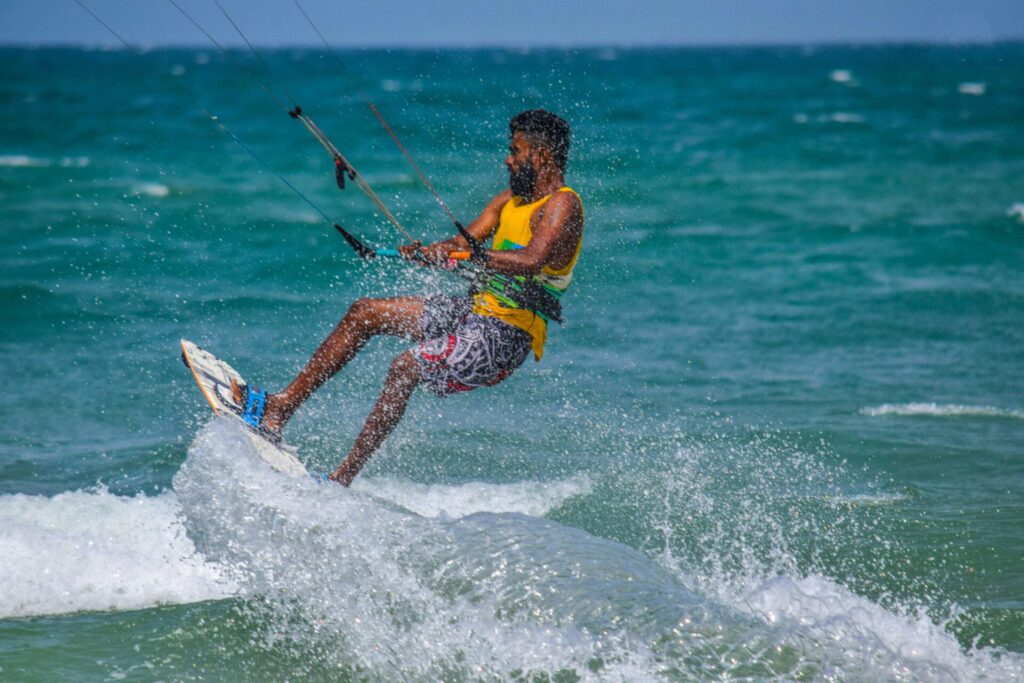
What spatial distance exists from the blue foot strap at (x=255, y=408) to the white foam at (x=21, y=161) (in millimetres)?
18397

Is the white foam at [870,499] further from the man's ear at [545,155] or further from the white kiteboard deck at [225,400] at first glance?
the white kiteboard deck at [225,400]

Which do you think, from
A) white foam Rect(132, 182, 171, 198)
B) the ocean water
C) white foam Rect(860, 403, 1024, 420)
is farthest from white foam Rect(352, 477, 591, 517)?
white foam Rect(132, 182, 171, 198)

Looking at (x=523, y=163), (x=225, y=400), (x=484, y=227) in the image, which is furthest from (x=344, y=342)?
(x=523, y=163)

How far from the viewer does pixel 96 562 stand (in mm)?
5586

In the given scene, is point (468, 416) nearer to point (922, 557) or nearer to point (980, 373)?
point (922, 557)

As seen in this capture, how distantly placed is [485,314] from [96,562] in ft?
6.98

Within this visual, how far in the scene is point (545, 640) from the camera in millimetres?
4547

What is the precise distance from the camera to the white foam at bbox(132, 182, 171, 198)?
19.4 metres

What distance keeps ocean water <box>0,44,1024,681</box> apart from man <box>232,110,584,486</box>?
1.35 ft

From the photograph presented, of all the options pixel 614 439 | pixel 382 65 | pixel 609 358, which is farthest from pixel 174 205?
pixel 382 65

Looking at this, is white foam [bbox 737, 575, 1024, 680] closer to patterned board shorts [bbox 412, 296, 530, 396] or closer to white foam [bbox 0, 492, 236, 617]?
patterned board shorts [bbox 412, 296, 530, 396]

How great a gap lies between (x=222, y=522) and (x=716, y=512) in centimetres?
269

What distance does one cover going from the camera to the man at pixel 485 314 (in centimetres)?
550

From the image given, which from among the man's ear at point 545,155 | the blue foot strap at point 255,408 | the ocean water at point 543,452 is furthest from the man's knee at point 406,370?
the man's ear at point 545,155
